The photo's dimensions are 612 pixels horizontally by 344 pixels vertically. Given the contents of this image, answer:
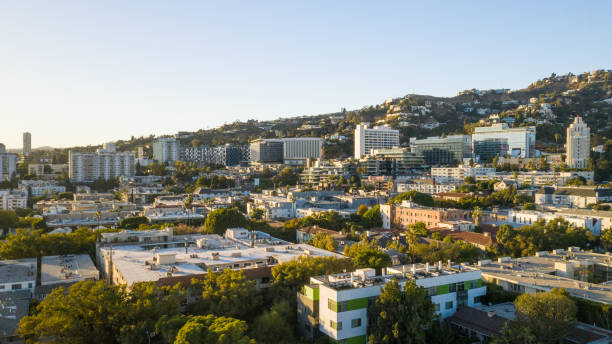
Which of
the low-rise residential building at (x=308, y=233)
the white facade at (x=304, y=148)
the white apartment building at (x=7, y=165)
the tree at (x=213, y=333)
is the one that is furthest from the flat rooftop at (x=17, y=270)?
the white facade at (x=304, y=148)

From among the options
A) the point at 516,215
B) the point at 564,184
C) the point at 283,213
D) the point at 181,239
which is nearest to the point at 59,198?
the point at 283,213

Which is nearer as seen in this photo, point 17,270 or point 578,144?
point 17,270

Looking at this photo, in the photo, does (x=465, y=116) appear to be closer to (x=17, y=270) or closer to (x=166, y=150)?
(x=166, y=150)

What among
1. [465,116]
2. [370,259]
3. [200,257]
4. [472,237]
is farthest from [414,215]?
[465,116]

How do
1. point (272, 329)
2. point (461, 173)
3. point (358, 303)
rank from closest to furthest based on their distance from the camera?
point (272, 329)
point (358, 303)
point (461, 173)

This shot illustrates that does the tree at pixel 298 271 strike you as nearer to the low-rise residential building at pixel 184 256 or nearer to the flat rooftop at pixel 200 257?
the low-rise residential building at pixel 184 256

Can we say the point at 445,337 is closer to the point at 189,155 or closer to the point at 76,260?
the point at 76,260
